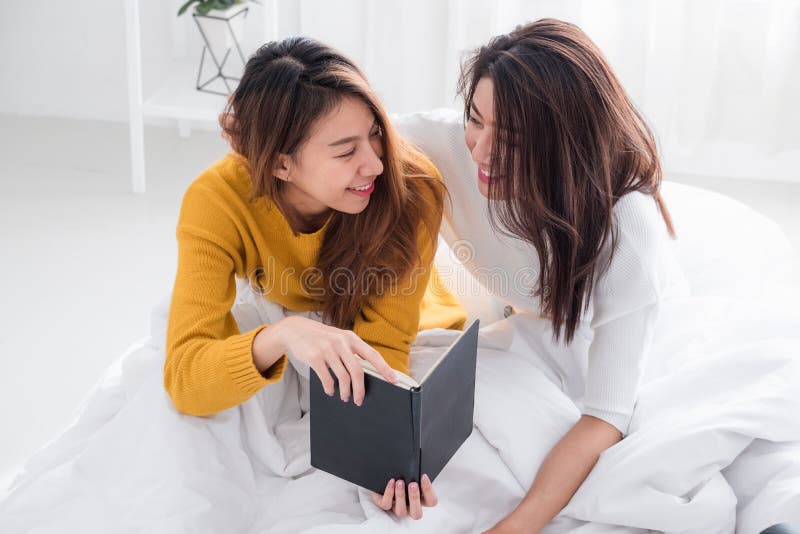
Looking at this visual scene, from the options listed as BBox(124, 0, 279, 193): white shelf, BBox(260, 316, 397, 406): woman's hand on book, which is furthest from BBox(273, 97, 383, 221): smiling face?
BBox(124, 0, 279, 193): white shelf

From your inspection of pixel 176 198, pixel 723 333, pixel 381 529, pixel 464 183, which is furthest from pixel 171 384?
pixel 176 198

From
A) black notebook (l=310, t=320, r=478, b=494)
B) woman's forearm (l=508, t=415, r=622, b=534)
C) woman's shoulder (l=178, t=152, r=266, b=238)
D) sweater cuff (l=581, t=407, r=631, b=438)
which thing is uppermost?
woman's shoulder (l=178, t=152, r=266, b=238)

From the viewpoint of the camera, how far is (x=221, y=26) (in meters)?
3.02

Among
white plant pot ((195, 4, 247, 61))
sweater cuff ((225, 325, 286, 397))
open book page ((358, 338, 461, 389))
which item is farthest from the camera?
white plant pot ((195, 4, 247, 61))

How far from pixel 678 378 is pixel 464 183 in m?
0.48

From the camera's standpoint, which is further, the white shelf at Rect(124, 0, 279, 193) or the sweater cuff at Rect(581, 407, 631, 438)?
the white shelf at Rect(124, 0, 279, 193)

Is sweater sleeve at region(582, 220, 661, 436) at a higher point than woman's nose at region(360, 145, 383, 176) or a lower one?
lower

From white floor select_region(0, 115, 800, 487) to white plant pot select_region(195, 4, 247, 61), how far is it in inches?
16.1

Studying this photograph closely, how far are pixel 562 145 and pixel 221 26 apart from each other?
1.86 m

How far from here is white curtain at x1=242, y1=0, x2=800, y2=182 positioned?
299cm

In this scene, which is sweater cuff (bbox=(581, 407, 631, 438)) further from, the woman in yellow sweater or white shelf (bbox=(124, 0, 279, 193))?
white shelf (bbox=(124, 0, 279, 193))

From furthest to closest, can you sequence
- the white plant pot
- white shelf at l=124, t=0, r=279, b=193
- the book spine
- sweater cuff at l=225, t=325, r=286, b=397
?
the white plant pot → white shelf at l=124, t=0, r=279, b=193 → sweater cuff at l=225, t=325, r=286, b=397 → the book spine

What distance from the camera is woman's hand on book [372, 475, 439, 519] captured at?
135 centimetres

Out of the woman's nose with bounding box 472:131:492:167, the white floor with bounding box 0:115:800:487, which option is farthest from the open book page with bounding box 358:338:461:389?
the white floor with bounding box 0:115:800:487
